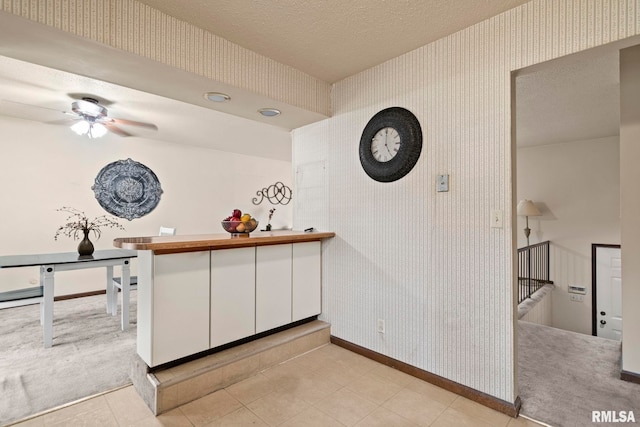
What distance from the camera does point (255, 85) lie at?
234 centimetres

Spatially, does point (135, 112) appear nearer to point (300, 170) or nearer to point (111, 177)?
point (111, 177)

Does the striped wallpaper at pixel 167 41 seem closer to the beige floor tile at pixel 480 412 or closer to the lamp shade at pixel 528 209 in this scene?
the beige floor tile at pixel 480 412

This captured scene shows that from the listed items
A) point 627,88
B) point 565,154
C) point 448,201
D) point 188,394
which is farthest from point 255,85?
point 565,154

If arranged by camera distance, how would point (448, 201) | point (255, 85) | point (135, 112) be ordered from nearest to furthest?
1. point (448, 201)
2. point (255, 85)
3. point (135, 112)

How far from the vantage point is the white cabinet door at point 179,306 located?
194 cm

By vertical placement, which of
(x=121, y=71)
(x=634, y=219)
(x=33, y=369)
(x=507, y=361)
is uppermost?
(x=121, y=71)

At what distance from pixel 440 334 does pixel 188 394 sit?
1756 millimetres

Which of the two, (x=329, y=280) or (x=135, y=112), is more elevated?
(x=135, y=112)

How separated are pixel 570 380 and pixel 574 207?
3985 millimetres

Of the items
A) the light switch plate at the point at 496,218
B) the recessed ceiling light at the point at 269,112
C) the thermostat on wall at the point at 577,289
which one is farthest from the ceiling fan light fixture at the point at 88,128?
the thermostat on wall at the point at 577,289

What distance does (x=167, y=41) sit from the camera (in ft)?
6.23

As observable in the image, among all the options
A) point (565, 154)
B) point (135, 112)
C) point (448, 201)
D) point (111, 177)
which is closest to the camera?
point (448, 201)

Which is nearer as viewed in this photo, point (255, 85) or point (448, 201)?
point (448, 201)

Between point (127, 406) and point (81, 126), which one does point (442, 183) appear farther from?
point (81, 126)
